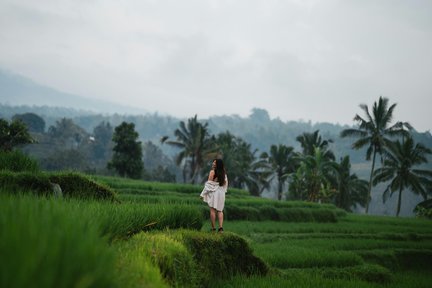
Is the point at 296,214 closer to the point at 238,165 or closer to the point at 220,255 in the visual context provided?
the point at 220,255

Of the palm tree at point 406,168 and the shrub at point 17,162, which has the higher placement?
the palm tree at point 406,168

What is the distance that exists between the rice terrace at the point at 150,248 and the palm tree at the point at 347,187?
2179 centimetres

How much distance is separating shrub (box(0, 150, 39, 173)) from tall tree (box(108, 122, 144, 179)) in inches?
1289

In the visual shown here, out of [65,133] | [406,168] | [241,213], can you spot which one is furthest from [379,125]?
[65,133]

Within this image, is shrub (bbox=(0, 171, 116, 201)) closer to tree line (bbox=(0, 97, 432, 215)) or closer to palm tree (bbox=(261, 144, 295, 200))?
tree line (bbox=(0, 97, 432, 215))

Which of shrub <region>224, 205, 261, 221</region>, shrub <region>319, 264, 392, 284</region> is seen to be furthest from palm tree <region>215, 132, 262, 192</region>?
shrub <region>319, 264, 392, 284</region>

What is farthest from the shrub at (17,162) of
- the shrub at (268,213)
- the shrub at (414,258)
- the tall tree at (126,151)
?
the tall tree at (126,151)

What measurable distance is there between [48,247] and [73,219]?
3.00 ft

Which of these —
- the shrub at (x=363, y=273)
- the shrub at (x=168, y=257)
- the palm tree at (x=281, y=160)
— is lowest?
the shrub at (x=363, y=273)

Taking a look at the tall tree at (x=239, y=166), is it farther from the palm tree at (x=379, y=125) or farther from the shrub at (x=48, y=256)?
the shrub at (x=48, y=256)

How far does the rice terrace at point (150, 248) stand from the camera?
212 centimetres

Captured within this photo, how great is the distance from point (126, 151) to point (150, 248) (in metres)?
40.2

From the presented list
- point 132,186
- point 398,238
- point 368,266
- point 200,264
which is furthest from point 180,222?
point 132,186

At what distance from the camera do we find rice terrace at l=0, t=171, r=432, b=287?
6.96 ft
